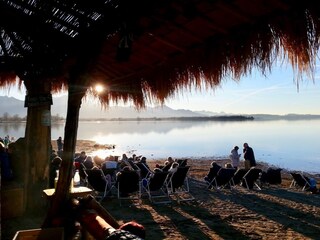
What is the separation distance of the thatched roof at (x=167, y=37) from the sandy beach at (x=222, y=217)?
221 cm

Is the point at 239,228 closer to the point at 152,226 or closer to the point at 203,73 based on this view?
the point at 152,226

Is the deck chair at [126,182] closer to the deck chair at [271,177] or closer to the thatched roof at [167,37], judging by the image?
the thatched roof at [167,37]

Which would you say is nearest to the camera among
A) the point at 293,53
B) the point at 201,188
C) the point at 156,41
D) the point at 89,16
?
the point at 293,53

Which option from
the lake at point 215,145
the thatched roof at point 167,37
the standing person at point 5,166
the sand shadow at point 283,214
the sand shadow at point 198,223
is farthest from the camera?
the lake at point 215,145

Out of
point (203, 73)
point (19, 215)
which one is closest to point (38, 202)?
point (19, 215)

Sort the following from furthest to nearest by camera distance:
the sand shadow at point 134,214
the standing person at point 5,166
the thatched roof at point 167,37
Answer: the standing person at point 5,166
the sand shadow at point 134,214
the thatched roof at point 167,37

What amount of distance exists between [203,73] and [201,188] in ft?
19.7

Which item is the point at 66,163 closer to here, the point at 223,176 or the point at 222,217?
the point at 222,217

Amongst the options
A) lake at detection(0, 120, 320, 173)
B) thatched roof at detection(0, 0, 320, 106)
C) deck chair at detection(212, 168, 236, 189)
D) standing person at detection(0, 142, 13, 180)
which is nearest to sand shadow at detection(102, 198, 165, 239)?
standing person at detection(0, 142, 13, 180)

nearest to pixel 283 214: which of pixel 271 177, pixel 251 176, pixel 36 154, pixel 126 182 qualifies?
Result: pixel 251 176

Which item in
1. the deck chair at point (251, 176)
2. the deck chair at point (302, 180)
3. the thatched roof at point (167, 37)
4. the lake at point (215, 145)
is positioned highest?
the thatched roof at point (167, 37)

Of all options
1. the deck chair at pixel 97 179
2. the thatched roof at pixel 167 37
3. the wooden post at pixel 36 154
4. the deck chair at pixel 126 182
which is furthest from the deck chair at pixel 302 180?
the wooden post at pixel 36 154

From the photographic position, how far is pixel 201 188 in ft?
28.7

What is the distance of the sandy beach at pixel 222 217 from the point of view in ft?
15.5
